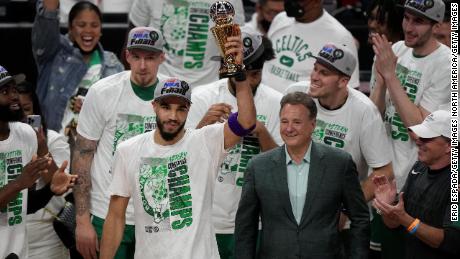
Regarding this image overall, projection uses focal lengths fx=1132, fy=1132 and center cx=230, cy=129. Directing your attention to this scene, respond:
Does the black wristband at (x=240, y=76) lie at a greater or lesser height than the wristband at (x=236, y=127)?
greater

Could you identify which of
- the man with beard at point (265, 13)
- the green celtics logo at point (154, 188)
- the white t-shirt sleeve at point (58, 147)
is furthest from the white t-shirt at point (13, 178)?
the man with beard at point (265, 13)

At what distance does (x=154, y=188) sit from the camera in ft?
25.4

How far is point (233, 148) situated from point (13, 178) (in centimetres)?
166

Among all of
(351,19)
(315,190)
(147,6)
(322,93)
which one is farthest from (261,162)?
(351,19)

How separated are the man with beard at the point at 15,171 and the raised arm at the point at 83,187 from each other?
0.19 metres

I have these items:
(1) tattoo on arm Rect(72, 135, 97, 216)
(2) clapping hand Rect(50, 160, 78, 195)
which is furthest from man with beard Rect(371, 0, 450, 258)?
(2) clapping hand Rect(50, 160, 78, 195)

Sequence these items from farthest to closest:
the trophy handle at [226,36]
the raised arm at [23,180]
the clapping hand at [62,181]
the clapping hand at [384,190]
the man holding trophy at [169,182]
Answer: the clapping hand at [62,181], the raised arm at [23,180], the clapping hand at [384,190], the man holding trophy at [169,182], the trophy handle at [226,36]

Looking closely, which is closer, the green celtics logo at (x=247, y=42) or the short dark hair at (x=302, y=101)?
the short dark hair at (x=302, y=101)

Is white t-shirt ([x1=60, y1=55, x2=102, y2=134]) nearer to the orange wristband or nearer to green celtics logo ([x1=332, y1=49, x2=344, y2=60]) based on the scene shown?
green celtics logo ([x1=332, y1=49, x2=344, y2=60])

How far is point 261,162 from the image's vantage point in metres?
7.86

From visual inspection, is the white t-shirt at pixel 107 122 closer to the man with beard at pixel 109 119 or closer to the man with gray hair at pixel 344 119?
the man with beard at pixel 109 119

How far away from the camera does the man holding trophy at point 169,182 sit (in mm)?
7652

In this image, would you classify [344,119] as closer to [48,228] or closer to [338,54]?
[338,54]

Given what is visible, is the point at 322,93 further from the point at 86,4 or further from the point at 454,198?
the point at 86,4
